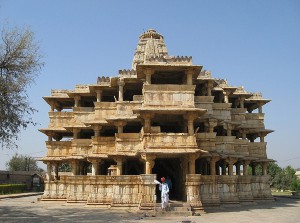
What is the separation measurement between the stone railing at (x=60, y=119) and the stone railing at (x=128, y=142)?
28.0 ft


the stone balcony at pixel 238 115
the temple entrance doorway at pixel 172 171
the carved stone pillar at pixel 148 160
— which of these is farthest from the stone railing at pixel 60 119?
the stone balcony at pixel 238 115

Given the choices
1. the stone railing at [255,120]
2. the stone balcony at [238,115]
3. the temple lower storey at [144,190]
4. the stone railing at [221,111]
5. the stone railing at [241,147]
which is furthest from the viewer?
the stone railing at [255,120]

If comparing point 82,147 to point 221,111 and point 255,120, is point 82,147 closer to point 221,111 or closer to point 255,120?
point 221,111

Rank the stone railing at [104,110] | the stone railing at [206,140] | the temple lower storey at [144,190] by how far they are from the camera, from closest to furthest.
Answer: the temple lower storey at [144,190]
the stone railing at [206,140]
the stone railing at [104,110]

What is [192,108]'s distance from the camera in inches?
860

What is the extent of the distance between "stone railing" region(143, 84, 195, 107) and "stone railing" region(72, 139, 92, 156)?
30.4 feet

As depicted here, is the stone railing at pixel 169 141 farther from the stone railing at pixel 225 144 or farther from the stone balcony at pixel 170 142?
the stone railing at pixel 225 144

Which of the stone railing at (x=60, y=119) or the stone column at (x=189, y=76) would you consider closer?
the stone column at (x=189, y=76)

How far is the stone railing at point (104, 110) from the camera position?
27.7 metres

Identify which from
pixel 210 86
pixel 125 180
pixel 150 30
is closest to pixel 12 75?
pixel 125 180

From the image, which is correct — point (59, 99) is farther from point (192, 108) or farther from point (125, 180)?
point (192, 108)

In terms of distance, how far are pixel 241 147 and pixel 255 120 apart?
435 cm

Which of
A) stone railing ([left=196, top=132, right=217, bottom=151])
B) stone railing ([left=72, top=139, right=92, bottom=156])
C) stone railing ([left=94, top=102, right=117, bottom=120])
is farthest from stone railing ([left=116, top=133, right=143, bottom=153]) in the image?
stone railing ([left=72, top=139, right=92, bottom=156])

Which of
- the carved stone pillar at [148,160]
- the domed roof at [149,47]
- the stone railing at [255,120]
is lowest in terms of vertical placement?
the carved stone pillar at [148,160]
